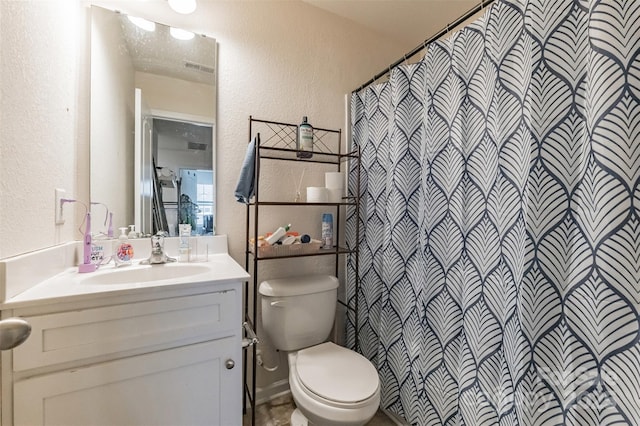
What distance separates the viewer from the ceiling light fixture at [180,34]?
4.54 ft

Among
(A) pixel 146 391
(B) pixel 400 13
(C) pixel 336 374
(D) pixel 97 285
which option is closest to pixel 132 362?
(A) pixel 146 391

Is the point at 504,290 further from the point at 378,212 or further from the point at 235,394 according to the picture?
the point at 235,394

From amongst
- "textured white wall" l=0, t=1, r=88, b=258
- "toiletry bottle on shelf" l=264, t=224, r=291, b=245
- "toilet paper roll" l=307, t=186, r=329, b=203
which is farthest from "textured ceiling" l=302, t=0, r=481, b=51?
"toiletry bottle on shelf" l=264, t=224, r=291, b=245

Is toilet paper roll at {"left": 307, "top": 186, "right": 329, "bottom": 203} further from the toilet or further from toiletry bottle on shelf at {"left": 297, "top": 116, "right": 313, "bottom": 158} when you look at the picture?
the toilet

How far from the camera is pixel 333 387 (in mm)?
1103

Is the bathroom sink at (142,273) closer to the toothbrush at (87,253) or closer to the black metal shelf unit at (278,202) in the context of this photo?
the toothbrush at (87,253)

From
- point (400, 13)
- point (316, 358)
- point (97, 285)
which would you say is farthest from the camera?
point (400, 13)

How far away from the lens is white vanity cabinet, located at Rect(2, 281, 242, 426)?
0.74 meters

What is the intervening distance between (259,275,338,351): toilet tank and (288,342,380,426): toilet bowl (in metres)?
0.09

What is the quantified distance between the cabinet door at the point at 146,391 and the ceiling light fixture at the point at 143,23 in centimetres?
148

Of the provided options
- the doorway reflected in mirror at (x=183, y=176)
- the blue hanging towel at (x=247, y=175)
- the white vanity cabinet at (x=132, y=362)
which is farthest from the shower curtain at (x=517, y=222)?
the doorway reflected in mirror at (x=183, y=176)

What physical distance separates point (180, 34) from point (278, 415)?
2.08 meters

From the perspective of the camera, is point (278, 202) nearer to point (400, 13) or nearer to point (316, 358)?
point (316, 358)

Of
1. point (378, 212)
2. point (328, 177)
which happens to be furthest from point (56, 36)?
point (378, 212)
